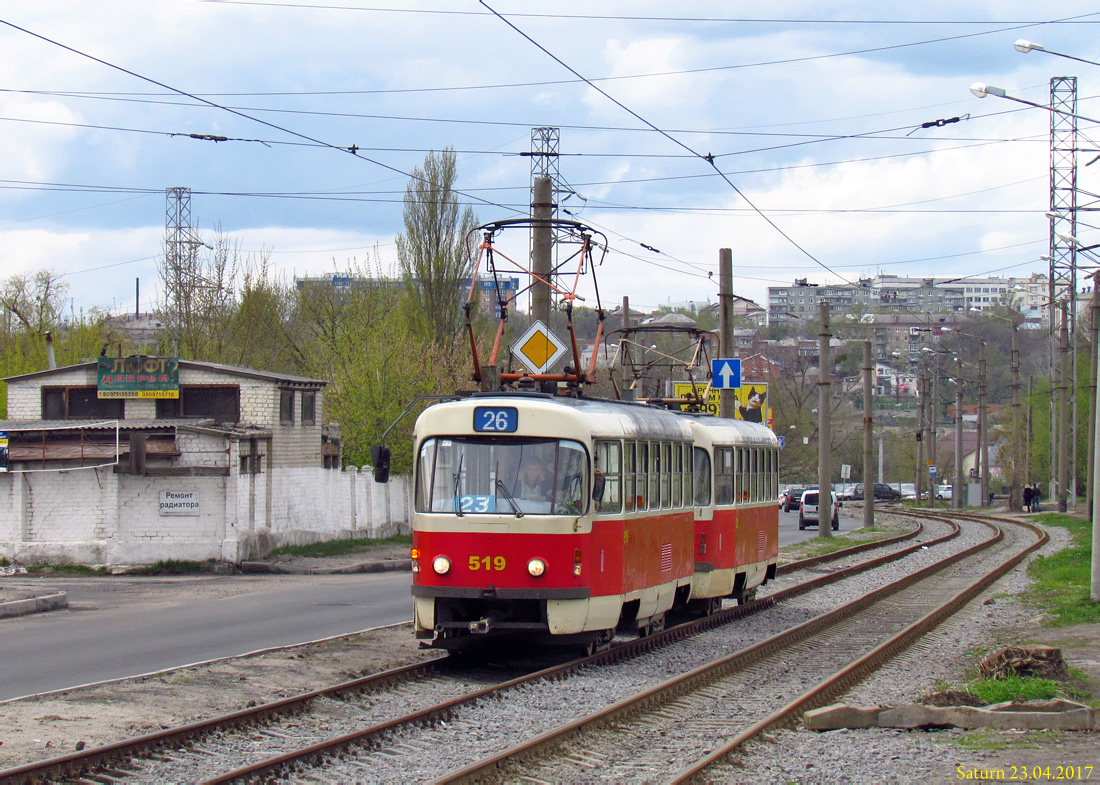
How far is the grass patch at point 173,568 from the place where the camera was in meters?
25.9

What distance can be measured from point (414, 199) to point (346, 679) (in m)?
39.9

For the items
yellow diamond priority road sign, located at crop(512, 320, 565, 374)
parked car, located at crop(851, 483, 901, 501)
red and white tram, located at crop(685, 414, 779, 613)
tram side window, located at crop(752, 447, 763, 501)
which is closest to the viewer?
red and white tram, located at crop(685, 414, 779, 613)

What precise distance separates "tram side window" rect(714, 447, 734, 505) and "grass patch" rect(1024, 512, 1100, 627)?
466 cm

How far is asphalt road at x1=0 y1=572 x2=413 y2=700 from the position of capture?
1306 centimetres

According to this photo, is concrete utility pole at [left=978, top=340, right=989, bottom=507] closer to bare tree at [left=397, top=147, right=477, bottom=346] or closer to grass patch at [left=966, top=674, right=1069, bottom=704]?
bare tree at [left=397, top=147, right=477, bottom=346]

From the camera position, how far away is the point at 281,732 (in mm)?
9367

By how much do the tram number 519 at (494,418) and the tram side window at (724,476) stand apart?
227 inches

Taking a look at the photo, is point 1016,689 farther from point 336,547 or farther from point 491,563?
point 336,547

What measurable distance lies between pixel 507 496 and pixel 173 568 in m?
15.8

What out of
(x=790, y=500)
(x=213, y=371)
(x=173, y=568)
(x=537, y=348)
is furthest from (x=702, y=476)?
(x=790, y=500)

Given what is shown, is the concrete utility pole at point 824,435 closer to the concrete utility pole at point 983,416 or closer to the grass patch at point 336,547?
the grass patch at point 336,547

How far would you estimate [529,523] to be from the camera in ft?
40.1

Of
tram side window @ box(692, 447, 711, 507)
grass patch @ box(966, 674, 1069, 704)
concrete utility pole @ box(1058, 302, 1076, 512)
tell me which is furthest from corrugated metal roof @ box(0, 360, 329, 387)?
concrete utility pole @ box(1058, 302, 1076, 512)

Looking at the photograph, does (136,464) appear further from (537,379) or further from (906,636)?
(906,636)
